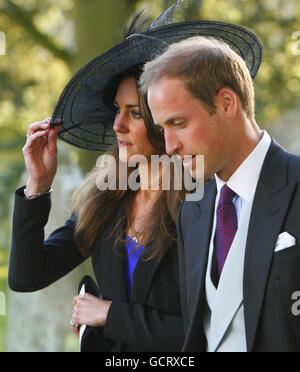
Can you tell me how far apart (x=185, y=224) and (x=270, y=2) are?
18.1 feet

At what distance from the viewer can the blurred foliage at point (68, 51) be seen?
253 inches

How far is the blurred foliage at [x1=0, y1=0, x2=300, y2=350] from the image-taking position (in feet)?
21.0

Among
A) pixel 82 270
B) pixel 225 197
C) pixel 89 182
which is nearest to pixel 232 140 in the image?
pixel 225 197

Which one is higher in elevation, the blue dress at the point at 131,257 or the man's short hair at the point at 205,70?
the man's short hair at the point at 205,70

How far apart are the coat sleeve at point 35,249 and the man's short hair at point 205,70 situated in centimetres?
81

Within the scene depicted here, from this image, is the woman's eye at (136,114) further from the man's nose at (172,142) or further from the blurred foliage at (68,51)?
the blurred foliage at (68,51)

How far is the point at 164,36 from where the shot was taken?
2.34m

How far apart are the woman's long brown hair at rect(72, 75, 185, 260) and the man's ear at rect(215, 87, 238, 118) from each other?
0.51 m

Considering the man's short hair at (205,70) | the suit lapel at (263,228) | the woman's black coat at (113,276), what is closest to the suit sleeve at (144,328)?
the woman's black coat at (113,276)

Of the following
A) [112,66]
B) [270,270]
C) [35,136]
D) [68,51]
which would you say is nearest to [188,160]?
[270,270]

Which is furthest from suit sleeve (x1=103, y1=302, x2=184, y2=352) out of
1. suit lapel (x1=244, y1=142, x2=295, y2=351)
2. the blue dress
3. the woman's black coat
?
suit lapel (x1=244, y1=142, x2=295, y2=351)

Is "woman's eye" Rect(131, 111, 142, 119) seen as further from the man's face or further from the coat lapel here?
the coat lapel

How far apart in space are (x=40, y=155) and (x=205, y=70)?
95 cm
